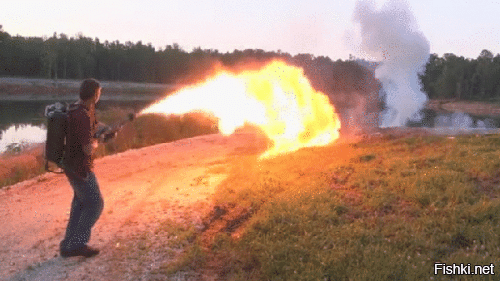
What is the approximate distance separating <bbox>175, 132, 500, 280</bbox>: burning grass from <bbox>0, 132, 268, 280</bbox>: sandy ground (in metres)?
0.73

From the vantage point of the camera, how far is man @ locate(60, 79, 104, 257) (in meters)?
5.18

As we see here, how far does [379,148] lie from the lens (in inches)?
459

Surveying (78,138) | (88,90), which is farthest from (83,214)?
(88,90)

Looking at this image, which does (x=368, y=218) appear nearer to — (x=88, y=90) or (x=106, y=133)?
(x=106, y=133)

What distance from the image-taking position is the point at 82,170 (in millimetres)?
5266

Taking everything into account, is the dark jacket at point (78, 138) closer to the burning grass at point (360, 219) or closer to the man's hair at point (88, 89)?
the man's hair at point (88, 89)

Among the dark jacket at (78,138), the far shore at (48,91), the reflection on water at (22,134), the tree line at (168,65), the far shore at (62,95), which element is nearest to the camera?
the dark jacket at (78,138)

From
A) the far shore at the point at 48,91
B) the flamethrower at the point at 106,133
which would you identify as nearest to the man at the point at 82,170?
the flamethrower at the point at 106,133

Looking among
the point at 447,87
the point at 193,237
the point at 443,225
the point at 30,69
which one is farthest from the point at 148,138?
the point at 30,69

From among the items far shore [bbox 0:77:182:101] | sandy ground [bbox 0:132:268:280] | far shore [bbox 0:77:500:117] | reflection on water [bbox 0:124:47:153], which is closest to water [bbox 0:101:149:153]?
reflection on water [bbox 0:124:47:153]

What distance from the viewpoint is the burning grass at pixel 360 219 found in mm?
5047

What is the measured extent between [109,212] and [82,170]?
2.34m

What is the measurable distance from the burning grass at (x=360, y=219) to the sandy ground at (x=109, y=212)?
2.39 ft

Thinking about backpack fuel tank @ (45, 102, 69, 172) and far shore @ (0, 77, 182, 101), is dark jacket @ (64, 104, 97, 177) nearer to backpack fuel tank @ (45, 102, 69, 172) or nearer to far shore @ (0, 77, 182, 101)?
backpack fuel tank @ (45, 102, 69, 172)
